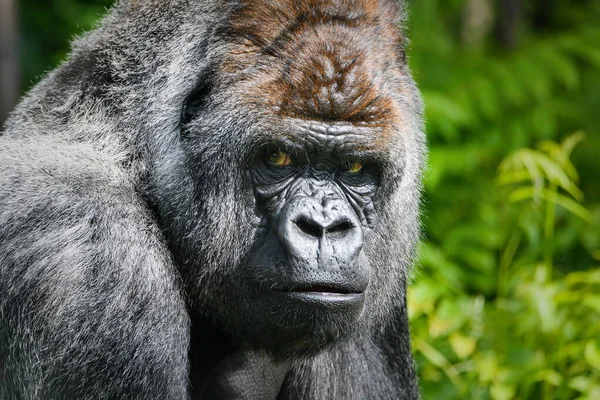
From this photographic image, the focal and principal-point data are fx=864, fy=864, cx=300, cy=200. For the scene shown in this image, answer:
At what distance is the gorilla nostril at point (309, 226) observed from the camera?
357cm

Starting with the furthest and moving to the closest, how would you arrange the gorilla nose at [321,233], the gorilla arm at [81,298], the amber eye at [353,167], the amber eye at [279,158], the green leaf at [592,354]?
the green leaf at [592,354] < the amber eye at [353,167] < the amber eye at [279,158] < the gorilla nose at [321,233] < the gorilla arm at [81,298]

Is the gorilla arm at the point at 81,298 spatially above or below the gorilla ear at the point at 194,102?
below

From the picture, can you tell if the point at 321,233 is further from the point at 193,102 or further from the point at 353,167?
the point at 193,102

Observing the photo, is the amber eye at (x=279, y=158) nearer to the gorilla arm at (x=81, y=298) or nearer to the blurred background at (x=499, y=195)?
the gorilla arm at (x=81, y=298)

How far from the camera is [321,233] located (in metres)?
3.56

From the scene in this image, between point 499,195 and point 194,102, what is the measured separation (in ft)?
13.3

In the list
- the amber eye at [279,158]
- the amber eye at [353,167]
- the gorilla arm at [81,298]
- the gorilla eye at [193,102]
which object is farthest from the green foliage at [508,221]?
the gorilla arm at [81,298]

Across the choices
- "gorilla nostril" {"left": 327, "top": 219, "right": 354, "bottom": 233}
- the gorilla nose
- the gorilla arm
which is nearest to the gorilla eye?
the gorilla arm

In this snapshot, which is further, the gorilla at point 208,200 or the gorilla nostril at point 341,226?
the gorilla nostril at point 341,226

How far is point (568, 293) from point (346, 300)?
2.52 metres

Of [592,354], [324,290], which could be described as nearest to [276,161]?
[324,290]

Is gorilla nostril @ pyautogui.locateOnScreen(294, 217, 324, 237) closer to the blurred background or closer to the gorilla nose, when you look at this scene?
the gorilla nose

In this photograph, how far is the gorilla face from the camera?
3.66m

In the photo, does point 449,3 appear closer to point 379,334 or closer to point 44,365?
point 379,334
